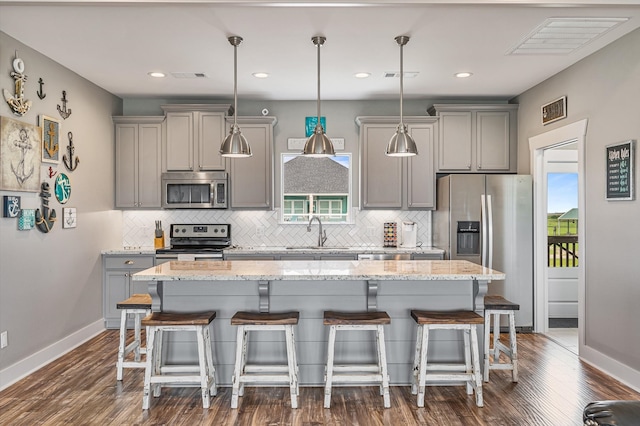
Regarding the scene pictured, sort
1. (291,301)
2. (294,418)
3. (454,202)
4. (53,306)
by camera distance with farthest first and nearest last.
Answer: (454,202) < (53,306) < (291,301) < (294,418)

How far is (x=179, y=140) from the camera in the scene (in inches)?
217

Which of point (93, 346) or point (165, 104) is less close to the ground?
point (165, 104)

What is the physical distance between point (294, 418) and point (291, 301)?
0.82 meters

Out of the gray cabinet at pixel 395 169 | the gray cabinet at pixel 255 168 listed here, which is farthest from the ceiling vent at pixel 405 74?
the gray cabinet at pixel 255 168

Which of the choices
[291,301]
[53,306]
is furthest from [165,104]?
[291,301]

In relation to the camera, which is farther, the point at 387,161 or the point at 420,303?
the point at 387,161

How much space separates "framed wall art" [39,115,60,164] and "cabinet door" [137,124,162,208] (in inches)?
49.2

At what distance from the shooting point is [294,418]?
2.92 meters

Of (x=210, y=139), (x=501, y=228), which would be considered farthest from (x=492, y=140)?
(x=210, y=139)

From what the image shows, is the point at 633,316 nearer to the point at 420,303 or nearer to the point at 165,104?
the point at 420,303

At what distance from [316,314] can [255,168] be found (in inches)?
100

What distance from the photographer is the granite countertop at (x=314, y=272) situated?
3.03 meters

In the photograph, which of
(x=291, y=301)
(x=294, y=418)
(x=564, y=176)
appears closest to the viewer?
(x=294, y=418)

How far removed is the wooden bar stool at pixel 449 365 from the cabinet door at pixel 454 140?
8.83ft
